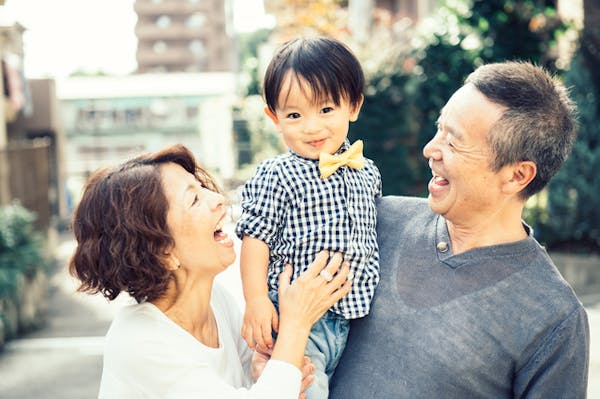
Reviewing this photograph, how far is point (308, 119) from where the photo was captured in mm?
2131

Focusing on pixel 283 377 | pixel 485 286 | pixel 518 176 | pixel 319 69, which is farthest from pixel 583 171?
pixel 283 377

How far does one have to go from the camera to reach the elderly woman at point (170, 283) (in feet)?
6.22

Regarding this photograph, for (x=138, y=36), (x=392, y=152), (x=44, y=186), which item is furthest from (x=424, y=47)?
(x=138, y=36)

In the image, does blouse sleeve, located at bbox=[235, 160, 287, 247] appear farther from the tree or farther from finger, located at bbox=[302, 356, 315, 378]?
the tree

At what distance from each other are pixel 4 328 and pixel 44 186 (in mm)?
5796

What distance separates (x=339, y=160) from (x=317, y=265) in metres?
0.33

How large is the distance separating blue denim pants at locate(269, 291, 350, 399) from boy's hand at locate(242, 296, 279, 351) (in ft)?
0.32

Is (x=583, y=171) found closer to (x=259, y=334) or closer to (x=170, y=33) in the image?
(x=259, y=334)

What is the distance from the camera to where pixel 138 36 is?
8062 centimetres

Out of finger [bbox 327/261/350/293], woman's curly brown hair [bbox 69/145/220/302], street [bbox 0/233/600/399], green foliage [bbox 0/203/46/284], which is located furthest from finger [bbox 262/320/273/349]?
green foliage [bbox 0/203/46/284]

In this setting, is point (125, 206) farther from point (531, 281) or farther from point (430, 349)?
point (531, 281)

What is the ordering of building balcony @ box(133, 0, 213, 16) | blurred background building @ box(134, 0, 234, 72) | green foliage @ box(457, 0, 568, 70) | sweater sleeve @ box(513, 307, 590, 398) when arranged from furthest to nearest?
building balcony @ box(133, 0, 213, 16), blurred background building @ box(134, 0, 234, 72), green foliage @ box(457, 0, 568, 70), sweater sleeve @ box(513, 307, 590, 398)

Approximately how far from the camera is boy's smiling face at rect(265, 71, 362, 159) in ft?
6.91

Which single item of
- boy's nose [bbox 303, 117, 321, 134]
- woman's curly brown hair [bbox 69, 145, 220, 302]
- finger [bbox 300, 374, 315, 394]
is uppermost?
boy's nose [bbox 303, 117, 321, 134]
